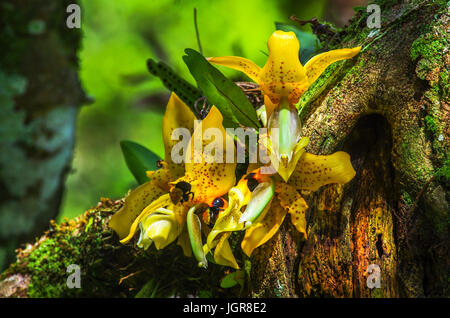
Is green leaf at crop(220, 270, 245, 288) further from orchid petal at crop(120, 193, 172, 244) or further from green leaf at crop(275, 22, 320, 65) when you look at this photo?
green leaf at crop(275, 22, 320, 65)

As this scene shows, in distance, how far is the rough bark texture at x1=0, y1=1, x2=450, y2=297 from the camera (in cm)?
65

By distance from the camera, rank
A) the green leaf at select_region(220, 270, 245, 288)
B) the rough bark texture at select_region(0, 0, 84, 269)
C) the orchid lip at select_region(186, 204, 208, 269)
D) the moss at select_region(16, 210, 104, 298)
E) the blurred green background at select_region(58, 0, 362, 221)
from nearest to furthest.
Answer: the orchid lip at select_region(186, 204, 208, 269) < the green leaf at select_region(220, 270, 245, 288) < the moss at select_region(16, 210, 104, 298) < the rough bark texture at select_region(0, 0, 84, 269) < the blurred green background at select_region(58, 0, 362, 221)

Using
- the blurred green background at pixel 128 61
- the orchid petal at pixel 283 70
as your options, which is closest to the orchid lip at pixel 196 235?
the orchid petal at pixel 283 70

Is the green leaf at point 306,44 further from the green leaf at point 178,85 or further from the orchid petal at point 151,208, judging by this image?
the orchid petal at point 151,208

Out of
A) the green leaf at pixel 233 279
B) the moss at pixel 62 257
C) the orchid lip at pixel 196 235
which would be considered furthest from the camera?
the moss at pixel 62 257

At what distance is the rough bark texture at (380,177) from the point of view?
2.14 ft

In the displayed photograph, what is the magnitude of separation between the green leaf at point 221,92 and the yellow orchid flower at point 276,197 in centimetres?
12

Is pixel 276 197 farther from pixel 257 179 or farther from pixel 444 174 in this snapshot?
pixel 444 174

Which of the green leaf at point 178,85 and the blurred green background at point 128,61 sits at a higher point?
the blurred green background at point 128,61

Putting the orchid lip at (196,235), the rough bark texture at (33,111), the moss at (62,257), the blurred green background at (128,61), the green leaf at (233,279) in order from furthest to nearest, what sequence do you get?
the blurred green background at (128,61) < the rough bark texture at (33,111) < the moss at (62,257) < the green leaf at (233,279) < the orchid lip at (196,235)

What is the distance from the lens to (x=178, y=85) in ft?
3.22

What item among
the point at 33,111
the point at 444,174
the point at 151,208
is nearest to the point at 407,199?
the point at 444,174

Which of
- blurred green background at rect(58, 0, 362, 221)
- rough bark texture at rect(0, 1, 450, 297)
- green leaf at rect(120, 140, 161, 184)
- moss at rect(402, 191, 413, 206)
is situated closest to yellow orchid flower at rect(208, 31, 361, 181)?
rough bark texture at rect(0, 1, 450, 297)

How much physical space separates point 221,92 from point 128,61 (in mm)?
2477
